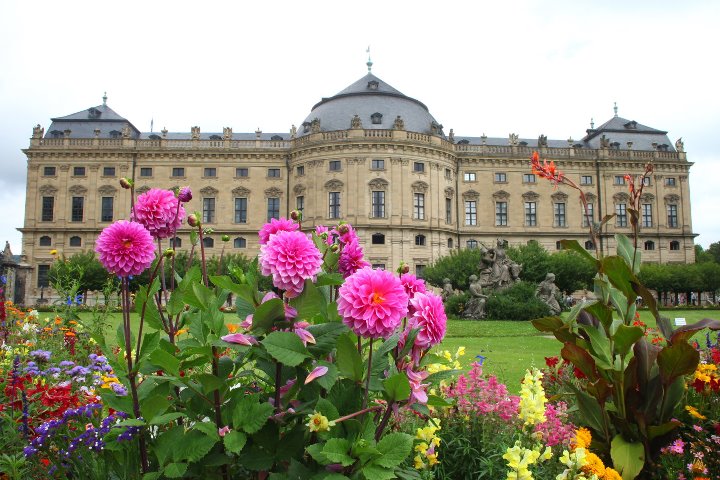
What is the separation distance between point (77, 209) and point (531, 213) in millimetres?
41392

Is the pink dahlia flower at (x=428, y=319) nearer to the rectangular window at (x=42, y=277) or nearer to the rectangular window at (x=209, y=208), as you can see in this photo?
the rectangular window at (x=209, y=208)

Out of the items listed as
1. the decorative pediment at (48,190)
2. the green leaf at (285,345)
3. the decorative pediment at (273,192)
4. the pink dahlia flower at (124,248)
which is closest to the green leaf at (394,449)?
the green leaf at (285,345)

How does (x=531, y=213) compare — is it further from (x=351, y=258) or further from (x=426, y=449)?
(x=351, y=258)

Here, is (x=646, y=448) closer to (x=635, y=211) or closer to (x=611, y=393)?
(x=611, y=393)

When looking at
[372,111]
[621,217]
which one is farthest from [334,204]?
[621,217]

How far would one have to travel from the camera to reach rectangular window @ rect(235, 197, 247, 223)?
4638cm

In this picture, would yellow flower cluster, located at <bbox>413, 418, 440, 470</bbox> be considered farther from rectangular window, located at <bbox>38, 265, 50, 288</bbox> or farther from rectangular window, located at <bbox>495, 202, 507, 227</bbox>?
rectangular window, located at <bbox>38, 265, 50, 288</bbox>

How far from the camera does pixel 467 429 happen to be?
12.1ft

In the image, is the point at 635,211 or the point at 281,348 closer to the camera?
the point at 281,348

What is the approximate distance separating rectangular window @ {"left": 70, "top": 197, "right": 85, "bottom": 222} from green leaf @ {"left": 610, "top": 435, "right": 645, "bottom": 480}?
49.8m

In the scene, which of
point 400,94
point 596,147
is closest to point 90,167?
point 400,94

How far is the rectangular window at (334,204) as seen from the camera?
43.3 m

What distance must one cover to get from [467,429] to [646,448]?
4.27 ft

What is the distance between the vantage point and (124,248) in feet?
7.87
